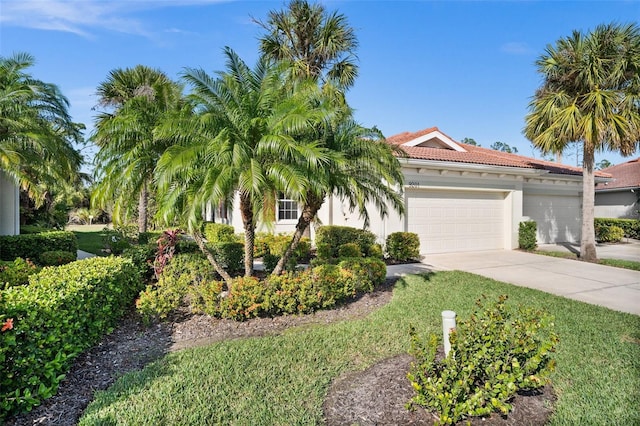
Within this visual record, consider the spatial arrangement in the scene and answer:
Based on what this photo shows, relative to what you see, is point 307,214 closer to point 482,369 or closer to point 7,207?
point 482,369

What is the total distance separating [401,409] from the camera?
338cm

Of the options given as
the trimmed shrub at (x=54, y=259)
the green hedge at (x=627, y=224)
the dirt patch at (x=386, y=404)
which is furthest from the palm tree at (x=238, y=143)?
the green hedge at (x=627, y=224)

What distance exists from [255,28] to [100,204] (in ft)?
28.8

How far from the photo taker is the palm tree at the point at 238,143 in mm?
5301

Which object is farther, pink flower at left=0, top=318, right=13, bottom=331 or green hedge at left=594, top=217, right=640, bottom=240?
green hedge at left=594, top=217, right=640, bottom=240

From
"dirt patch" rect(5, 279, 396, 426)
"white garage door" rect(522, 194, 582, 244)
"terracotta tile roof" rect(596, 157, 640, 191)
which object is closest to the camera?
"dirt patch" rect(5, 279, 396, 426)

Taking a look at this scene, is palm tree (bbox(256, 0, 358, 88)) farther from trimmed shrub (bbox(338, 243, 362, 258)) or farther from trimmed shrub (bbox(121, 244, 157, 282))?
trimmed shrub (bbox(121, 244, 157, 282))

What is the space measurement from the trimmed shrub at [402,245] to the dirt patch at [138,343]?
4473mm

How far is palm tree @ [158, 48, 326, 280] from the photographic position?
530cm

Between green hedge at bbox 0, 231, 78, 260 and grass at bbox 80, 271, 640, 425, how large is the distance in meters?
8.60

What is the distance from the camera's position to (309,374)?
4035 millimetres

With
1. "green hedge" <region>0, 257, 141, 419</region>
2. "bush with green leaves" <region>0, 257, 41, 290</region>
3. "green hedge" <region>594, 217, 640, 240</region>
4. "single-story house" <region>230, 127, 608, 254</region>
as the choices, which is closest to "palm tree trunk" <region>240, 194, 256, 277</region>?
"green hedge" <region>0, 257, 141, 419</region>

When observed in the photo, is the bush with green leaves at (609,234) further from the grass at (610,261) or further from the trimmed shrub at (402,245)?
the trimmed shrub at (402,245)

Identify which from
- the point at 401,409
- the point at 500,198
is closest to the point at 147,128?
the point at 401,409
